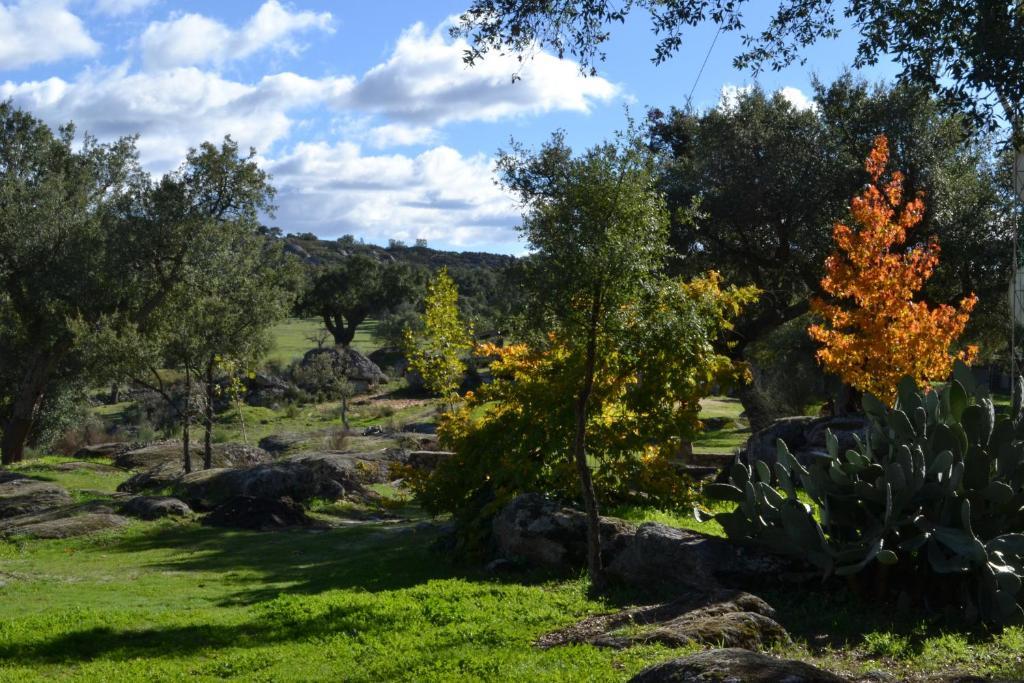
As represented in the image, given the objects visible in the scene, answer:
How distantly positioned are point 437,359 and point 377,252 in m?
131

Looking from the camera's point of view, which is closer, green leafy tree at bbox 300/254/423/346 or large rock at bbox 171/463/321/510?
large rock at bbox 171/463/321/510

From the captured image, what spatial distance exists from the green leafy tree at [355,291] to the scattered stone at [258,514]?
54765 mm

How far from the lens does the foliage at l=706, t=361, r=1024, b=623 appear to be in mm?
8992

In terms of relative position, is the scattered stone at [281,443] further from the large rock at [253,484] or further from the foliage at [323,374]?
the foliage at [323,374]

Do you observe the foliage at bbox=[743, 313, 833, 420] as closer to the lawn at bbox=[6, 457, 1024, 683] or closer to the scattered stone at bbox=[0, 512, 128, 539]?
the lawn at bbox=[6, 457, 1024, 683]

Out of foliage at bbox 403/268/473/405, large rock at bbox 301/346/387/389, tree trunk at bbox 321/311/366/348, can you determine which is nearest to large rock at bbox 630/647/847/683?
foliage at bbox 403/268/473/405

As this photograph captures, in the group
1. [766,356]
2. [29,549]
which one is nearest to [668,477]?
[29,549]

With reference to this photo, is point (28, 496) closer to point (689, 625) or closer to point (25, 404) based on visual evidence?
point (25, 404)

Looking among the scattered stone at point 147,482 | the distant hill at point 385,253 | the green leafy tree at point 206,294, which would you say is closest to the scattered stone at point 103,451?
the green leafy tree at point 206,294

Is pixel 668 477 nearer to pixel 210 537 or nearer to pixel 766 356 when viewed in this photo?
pixel 210 537

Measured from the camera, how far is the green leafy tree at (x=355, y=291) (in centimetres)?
7794

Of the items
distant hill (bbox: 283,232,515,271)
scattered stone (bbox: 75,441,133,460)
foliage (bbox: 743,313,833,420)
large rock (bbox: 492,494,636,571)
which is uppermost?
distant hill (bbox: 283,232,515,271)

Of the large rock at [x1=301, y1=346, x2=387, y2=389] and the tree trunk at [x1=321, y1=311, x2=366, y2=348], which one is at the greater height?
the tree trunk at [x1=321, y1=311, x2=366, y2=348]

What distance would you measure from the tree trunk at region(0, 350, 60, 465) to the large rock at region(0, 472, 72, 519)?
7661 millimetres
